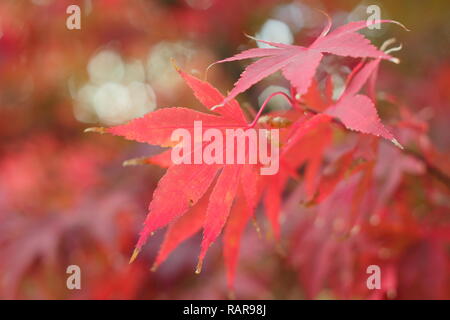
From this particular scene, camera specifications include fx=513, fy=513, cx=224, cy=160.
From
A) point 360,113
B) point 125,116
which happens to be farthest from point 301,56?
point 125,116

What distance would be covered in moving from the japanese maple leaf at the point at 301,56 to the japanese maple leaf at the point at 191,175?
5 cm

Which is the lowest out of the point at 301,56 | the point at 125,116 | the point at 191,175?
the point at 191,175

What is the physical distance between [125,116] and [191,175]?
2.53 m

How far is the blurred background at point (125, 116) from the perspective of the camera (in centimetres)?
116

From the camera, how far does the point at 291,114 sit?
0.77 meters

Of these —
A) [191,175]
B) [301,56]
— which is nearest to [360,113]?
[301,56]

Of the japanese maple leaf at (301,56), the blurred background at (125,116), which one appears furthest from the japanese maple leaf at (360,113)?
the blurred background at (125,116)

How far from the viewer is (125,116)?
3.02 meters

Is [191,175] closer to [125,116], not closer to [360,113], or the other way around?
[360,113]

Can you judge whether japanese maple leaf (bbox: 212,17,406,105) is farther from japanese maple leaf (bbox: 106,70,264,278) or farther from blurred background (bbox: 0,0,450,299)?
blurred background (bbox: 0,0,450,299)

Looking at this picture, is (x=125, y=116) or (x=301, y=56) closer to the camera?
(x=301, y=56)

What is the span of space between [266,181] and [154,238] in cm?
53

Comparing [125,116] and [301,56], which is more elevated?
[125,116]
